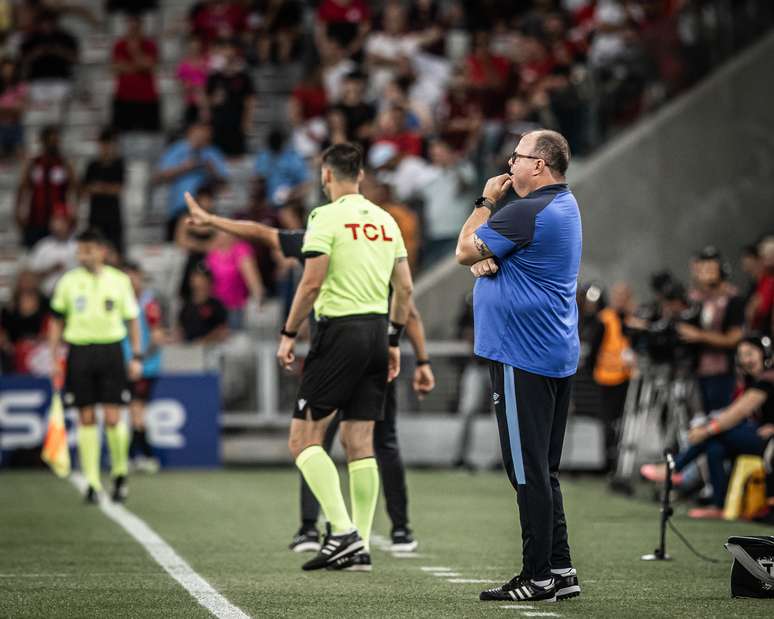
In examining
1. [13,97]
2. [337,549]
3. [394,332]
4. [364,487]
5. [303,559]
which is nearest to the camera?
[337,549]

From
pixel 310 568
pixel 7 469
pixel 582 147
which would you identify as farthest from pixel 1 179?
pixel 310 568

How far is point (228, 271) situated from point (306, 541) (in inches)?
391

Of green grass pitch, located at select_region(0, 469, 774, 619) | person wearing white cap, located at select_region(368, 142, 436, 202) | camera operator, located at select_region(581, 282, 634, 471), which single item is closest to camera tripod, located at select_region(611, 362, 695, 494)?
green grass pitch, located at select_region(0, 469, 774, 619)

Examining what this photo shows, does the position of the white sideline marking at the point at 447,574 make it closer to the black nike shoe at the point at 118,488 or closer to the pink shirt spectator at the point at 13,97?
the black nike shoe at the point at 118,488

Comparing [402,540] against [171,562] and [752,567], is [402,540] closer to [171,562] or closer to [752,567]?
[171,562]

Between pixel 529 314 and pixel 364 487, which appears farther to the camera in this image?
pixel 364 487

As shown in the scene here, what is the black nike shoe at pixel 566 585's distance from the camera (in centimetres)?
818

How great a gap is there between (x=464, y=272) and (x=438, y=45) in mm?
5433

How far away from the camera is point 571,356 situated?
8102 mm

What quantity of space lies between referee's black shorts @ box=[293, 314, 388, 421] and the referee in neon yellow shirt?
16.9 feet

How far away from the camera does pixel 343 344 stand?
9.31m

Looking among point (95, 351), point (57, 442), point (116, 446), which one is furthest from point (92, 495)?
point (57, 442)

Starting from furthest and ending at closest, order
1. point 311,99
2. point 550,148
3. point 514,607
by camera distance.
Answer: point 311,99 < point 550,148 < point 514,607

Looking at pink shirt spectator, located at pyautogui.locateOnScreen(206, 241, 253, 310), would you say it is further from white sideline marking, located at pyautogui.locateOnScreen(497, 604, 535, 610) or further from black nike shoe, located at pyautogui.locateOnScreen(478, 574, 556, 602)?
white sideline marking, located at pyautogui.locateOnScreen(497, 604, 535, 610)
